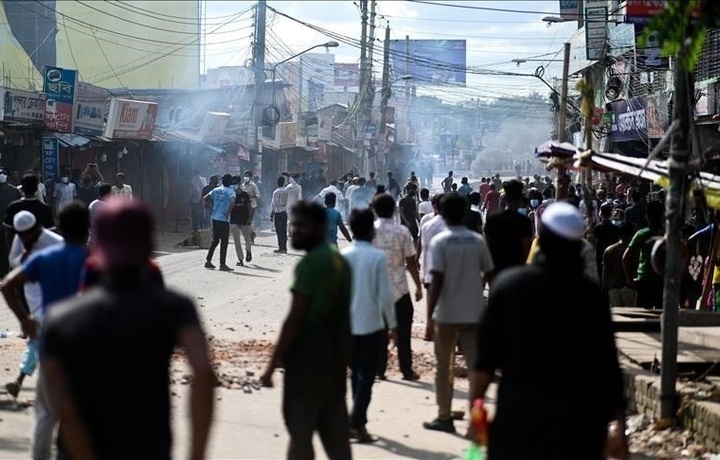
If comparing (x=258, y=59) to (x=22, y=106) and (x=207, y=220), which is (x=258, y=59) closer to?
(x=207, y=220)

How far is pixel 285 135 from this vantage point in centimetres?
5056

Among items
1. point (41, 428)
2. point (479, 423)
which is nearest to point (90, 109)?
point (41, 428)

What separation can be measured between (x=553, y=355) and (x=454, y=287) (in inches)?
159

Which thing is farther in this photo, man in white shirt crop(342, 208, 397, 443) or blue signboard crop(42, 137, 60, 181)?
blue signboard crop(42, 137, 60, 181)

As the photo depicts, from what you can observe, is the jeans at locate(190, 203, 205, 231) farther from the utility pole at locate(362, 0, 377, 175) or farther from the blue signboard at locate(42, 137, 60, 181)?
the utility pole at locate(362, 0, 377, 175)

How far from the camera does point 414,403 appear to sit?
10.2m

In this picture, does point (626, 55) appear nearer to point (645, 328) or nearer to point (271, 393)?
point (645, 328)

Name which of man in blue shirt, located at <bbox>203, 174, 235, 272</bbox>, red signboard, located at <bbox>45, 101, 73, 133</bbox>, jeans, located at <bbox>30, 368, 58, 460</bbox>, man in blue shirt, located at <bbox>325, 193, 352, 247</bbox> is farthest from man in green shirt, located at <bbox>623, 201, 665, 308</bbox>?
red signboard, located at <bbox>45, 101, 73, 133</bbox>

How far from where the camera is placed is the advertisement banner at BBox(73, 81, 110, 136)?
3048 centimetres

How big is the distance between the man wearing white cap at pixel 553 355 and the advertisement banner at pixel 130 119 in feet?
89.4

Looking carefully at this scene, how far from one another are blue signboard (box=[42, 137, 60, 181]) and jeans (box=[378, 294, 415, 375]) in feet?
57.8

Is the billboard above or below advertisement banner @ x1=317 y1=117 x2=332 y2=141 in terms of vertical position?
above

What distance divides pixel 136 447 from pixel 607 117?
31798 mm

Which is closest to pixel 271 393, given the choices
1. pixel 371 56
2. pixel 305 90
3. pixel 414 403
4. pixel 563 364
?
pixel 414 403
